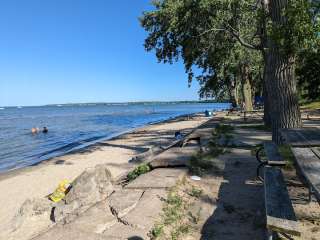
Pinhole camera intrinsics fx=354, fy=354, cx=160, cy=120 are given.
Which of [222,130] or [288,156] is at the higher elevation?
[288,156]

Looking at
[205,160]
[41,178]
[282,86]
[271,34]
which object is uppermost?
[271,34]

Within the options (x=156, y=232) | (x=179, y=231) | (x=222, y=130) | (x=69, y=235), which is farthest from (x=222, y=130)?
(x=69, y=235)

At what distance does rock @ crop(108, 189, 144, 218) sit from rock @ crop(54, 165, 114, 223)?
2.68 ft

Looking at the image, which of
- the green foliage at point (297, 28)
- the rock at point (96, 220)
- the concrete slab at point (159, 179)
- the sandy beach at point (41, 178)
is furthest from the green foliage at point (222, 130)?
the rock at point (96, 220)

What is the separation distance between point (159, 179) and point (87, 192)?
1432 millimetres

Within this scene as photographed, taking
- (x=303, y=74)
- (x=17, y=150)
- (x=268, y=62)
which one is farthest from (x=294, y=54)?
(x=303, y=74)

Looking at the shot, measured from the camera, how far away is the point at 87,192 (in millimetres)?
6832

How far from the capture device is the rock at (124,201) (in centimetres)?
507

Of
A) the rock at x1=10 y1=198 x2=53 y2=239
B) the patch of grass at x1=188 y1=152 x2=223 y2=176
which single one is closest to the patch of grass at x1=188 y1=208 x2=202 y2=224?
the patch of grass at x1=188 y1=152 x2=223 y2=176

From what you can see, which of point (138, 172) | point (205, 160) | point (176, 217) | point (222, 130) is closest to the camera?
point (176, 217)

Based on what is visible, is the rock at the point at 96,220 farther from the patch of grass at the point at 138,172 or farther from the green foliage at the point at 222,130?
the green foliage at the point at 222,130

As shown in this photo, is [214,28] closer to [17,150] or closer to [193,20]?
[193,20]

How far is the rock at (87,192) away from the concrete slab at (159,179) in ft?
2.17

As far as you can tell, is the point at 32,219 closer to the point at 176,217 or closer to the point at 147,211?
the point at 147,211
